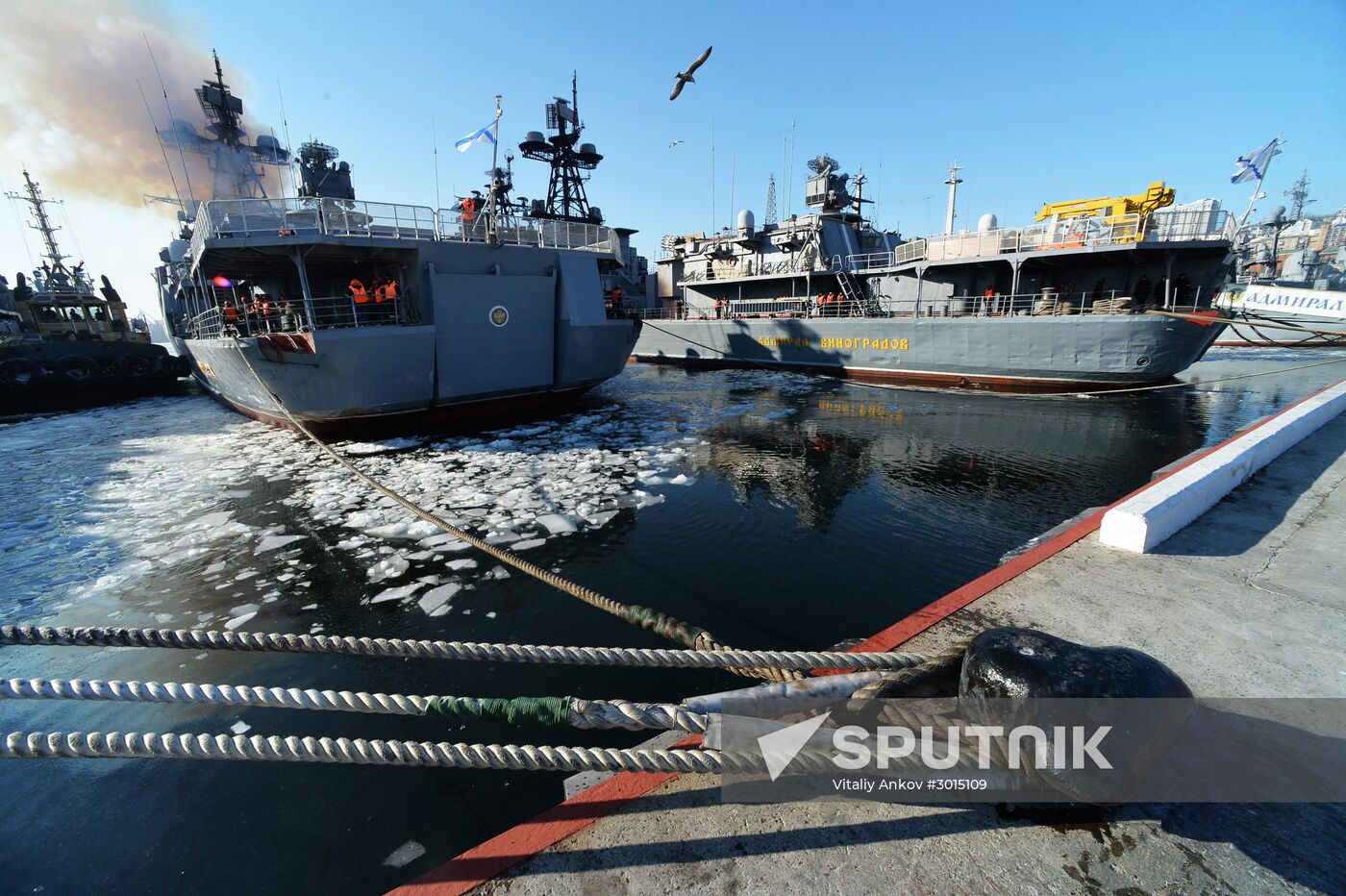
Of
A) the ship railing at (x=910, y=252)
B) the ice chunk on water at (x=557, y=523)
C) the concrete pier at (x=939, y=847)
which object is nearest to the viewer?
the concrete pier at (x=939, y=847)

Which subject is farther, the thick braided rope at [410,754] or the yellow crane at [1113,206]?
the yellow crane at [1113,206]

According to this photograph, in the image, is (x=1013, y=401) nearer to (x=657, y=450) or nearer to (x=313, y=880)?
(x=657, y=450)

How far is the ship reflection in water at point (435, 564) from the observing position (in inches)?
118

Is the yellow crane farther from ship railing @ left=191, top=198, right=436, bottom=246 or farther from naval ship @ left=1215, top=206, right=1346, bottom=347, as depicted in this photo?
ship railing @ left=191, top=198, right=436, bottom=246

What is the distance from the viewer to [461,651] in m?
2.67

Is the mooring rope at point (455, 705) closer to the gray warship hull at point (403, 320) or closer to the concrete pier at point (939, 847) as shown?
the concrete pier at point (939, 847)

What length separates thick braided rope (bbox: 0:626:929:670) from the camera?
2526mm

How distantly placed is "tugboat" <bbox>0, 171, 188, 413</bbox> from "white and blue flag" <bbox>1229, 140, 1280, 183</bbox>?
44.7m

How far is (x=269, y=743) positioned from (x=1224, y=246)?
2425 cm

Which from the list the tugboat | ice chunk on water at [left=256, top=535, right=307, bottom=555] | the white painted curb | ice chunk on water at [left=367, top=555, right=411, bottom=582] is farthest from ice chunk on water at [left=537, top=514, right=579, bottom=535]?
the tugboat

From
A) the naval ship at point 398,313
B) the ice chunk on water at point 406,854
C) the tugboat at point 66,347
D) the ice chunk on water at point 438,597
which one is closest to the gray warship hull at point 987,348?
the naval ship at point 398,313

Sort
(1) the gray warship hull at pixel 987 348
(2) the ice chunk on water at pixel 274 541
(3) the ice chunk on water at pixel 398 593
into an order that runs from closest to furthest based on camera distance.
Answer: (3) the ice chunk on water at pixel 398 593 → (2) the ice chunk on water at pixel 274 541 → (1) the gray warship hull at pixel 987 348

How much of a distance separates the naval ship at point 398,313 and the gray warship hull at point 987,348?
9.99m

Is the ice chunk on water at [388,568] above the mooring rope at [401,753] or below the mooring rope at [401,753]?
below
